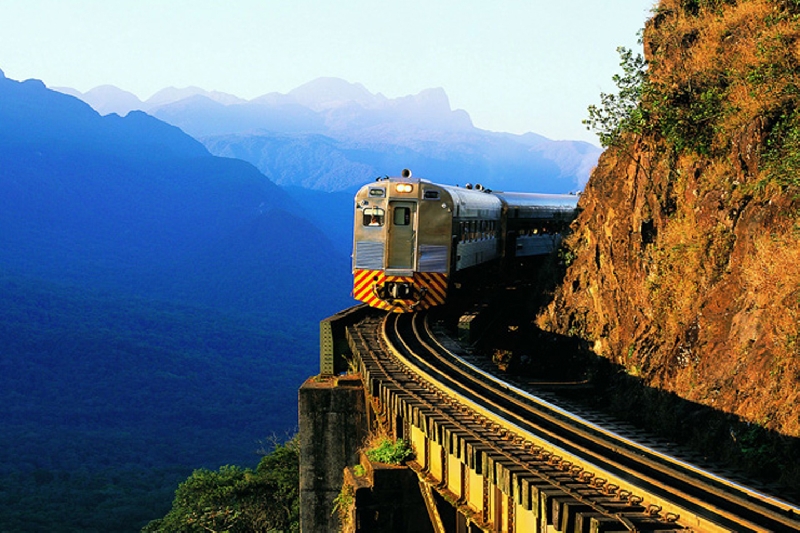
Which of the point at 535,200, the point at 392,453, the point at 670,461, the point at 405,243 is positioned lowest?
the point at 392,453

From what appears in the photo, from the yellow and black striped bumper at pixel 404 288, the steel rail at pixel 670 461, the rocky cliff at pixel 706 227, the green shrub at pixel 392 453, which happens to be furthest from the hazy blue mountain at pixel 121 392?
the steel rail at pixel 670 461

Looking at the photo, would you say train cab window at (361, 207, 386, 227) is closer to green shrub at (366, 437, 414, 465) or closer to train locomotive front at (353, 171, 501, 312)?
train locomotive front at (353, 171, 501, 312)

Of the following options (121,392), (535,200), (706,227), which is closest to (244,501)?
(535,200)

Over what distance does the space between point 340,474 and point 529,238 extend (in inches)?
641

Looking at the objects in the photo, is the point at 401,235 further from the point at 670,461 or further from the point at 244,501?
the point at 244,501

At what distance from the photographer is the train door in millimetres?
25047

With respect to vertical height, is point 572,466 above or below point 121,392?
above

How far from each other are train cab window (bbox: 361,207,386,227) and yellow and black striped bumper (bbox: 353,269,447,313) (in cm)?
134

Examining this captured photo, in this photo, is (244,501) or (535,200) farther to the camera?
(244,501)

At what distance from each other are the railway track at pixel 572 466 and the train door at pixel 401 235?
7.02m

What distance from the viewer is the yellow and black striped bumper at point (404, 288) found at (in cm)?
2511

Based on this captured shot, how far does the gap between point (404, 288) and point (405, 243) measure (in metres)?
1.24

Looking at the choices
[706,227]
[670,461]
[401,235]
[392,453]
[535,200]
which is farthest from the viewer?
[535,200]

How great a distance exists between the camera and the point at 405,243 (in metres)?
25.1
